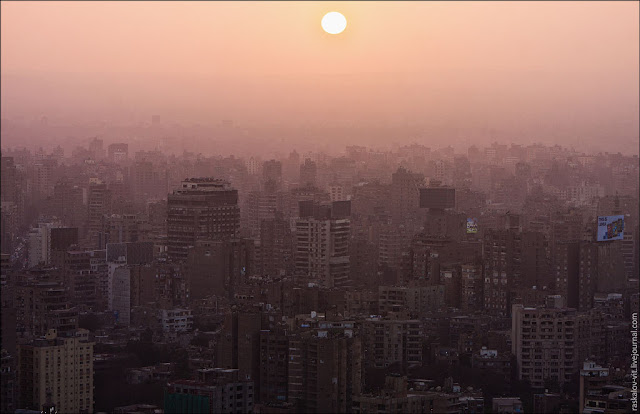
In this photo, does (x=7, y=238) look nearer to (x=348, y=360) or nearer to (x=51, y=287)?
(x=51, y=287)

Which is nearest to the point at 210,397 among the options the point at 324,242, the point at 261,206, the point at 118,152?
the point at 118,152

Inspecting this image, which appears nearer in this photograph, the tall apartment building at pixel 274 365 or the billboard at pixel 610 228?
the tall apartment building at pixel 274 365

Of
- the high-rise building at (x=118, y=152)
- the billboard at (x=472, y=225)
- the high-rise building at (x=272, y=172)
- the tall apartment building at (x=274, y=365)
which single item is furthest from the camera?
the high-rise building at (x=272, y=172)

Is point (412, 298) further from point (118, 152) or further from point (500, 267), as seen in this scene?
point (118, 152)

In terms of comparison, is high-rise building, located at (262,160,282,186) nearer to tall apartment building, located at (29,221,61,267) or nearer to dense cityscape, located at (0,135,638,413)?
dense cityscape, located at (0,135,638,413)

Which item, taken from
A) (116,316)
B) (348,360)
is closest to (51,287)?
(116,316)

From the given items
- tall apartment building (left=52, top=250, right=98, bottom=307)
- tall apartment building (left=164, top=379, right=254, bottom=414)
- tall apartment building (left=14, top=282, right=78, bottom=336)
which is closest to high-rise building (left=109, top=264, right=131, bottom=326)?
tall apartment building (left=52, top=250, right=98, bottom=307)

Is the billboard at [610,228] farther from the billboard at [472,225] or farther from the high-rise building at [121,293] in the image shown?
the high-rise building at [121,293]

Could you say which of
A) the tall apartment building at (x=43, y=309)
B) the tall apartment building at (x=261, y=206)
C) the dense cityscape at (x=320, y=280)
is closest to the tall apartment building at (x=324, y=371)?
the dense cityscape at (x=320, y=280)
